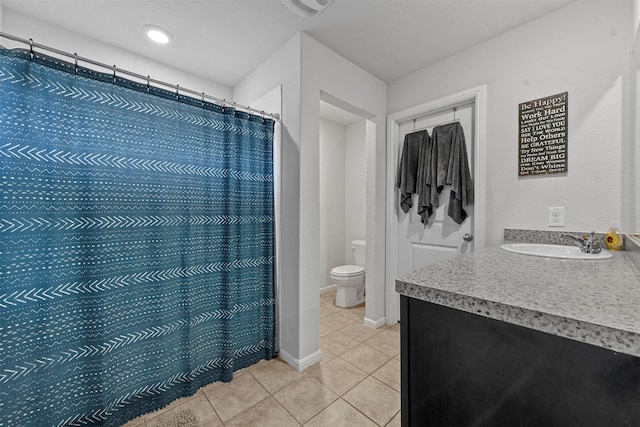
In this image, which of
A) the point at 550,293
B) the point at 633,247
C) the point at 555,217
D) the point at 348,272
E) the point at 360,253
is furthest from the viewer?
the point at 360,253

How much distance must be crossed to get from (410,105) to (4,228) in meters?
2.74

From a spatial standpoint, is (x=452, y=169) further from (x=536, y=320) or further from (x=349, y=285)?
(x=536, y=320)

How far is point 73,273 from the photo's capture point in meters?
1.20

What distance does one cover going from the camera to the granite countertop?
49 centimetres

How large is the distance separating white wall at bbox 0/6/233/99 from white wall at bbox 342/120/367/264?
6.17ft

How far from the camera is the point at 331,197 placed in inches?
142

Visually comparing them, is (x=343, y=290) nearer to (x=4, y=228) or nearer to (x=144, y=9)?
(x=4, y=228)

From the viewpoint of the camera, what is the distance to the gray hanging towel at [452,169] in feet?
6.59

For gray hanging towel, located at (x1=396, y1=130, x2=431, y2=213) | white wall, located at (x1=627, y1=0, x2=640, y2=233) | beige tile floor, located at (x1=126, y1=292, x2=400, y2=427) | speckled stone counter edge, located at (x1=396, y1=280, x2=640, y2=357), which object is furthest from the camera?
gray hanging towel, located at (x1=396, y1=130, x2=431, y2=213)

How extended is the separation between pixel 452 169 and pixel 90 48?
291 centimetres

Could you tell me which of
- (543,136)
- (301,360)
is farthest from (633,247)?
(301,360)

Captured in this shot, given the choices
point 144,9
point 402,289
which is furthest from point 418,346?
point 144,9

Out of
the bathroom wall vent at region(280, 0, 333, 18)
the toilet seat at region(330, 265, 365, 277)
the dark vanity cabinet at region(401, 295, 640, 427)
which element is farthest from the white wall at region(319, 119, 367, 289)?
the dark vanity cabinet at region(401, 295, 640, 427)

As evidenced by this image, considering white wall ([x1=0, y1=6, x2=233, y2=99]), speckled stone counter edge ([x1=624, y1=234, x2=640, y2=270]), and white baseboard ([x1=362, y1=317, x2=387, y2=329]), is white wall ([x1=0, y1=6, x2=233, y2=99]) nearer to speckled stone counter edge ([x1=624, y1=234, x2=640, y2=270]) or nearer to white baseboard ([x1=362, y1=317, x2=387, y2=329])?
white baseboard ([x1=362, y1=317, x2=387, y2=329])
